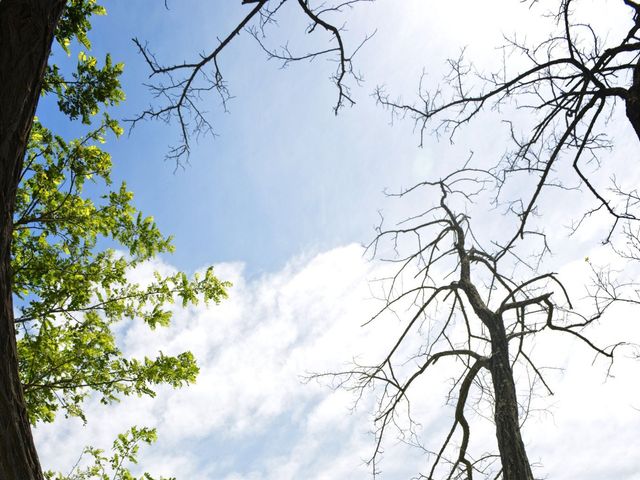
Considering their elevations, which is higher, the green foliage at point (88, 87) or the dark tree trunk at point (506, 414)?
the green foliage at point (88, 87)

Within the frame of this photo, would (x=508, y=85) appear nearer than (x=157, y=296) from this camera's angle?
Yes

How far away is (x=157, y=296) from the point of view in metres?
6.83

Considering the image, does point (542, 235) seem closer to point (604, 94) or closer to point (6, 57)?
point (604, 94)

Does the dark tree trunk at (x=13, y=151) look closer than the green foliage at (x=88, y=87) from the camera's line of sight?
Yes

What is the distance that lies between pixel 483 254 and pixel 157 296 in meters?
4.87

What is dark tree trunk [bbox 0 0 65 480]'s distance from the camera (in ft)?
7.79

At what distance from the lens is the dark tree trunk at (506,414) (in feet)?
16.9

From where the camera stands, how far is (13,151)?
98.0 inches

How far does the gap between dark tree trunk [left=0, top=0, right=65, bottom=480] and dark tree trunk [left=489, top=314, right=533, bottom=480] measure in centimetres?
452

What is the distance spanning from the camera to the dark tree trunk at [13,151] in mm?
2375

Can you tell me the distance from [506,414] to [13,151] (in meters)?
5.25

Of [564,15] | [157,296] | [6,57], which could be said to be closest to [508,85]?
[564,15]

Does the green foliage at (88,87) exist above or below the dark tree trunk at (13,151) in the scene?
above

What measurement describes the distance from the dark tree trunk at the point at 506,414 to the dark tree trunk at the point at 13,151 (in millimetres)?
4523
